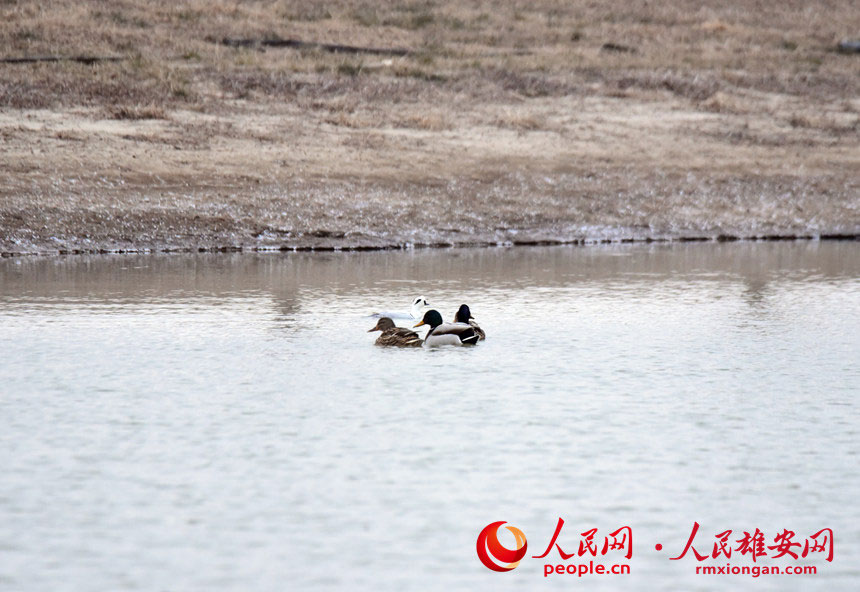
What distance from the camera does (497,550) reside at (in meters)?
6.70

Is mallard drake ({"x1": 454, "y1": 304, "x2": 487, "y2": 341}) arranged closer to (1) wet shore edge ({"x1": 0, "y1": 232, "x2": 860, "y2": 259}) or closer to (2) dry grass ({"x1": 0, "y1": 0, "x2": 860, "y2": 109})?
(1) wet shore edge ({"x1": 0, "y1": 232, "x2": 860, "y2": 259})

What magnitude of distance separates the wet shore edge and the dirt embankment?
10cm

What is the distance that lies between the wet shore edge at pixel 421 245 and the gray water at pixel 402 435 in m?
6.40

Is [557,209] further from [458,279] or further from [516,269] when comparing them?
[458,279]

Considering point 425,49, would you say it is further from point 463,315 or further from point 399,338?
point 399,338

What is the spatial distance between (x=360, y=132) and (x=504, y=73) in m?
7.72

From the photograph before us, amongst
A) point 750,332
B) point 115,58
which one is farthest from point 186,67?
point 750,332

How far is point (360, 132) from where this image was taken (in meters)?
30.7

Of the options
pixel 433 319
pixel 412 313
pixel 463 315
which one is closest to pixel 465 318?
pixel 463 315

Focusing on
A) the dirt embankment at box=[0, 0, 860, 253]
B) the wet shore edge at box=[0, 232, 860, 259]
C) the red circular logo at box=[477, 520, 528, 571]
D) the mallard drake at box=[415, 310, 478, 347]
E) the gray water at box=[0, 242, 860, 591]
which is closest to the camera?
the red circular logo at box=[477, 520, 528, 571]

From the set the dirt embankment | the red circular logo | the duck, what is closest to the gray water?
the red circular logo

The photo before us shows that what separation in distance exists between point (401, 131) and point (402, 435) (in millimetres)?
22465

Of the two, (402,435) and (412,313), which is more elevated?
(412,313)

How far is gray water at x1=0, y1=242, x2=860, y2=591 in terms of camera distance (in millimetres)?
6680
